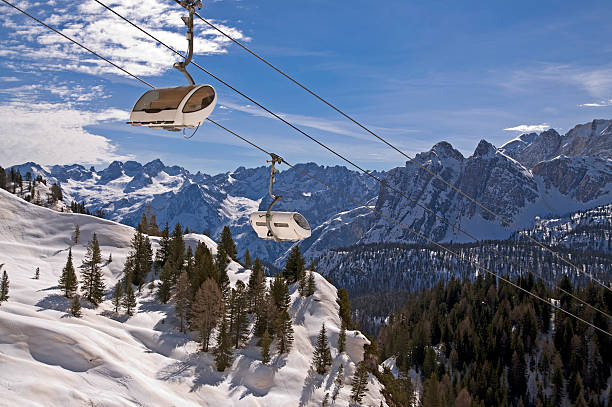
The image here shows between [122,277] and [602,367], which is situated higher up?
[122,277]

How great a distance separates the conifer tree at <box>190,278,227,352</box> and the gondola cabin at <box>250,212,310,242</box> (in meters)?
56.0

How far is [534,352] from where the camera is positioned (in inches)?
4941

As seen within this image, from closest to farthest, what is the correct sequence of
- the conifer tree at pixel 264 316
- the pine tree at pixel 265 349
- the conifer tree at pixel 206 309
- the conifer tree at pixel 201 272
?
the pine tree at pixel 265 349, the conifer tree at pixel 206 309, the conifer tree at pixel 264 316, the conifer tree at pixel 201 272

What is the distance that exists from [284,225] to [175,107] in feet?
24.1

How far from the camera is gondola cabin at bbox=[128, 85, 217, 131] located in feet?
48.7

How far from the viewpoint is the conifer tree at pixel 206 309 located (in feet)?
241

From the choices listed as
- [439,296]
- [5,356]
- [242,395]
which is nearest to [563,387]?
[439,296]

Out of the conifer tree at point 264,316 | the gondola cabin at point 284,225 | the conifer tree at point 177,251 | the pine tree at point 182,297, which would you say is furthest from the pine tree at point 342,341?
the gondola cabin at point 284,225

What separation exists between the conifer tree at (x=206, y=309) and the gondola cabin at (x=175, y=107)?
61752 mm

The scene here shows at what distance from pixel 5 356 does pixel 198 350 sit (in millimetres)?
28545

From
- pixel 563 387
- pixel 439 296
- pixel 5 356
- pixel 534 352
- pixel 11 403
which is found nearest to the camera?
pixel 11 403

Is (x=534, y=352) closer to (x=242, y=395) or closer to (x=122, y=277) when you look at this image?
(x=242, y=395)

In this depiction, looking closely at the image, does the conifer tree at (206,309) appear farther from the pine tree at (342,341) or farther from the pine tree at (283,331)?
the pine tree at (342,341)

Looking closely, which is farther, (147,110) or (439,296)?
(439,296)
